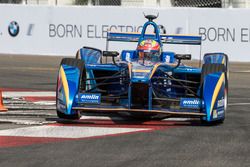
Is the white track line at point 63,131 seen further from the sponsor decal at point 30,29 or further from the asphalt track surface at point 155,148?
the sponsor decal at point 30,29

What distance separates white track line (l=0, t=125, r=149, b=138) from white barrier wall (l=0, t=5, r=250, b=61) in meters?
14.0

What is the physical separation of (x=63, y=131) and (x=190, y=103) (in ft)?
5.89

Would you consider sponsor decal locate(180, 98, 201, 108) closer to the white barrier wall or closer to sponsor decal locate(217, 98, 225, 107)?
sponsor decal locate(217, 98, 225, 107)

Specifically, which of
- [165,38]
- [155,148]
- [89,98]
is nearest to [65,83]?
[89,98]

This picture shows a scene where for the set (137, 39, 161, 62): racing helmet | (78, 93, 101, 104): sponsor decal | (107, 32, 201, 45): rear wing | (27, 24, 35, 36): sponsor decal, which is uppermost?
(27, 24, 35, 36): sponsor decal

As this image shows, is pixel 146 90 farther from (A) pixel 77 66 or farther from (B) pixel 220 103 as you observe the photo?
(A) pixel 77 66

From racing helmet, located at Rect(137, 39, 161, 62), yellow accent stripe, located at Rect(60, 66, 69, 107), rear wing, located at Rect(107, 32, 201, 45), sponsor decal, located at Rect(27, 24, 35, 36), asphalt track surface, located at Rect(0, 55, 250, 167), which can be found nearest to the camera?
asphalt track surface, located at Rect(0, 55, 250, 167)

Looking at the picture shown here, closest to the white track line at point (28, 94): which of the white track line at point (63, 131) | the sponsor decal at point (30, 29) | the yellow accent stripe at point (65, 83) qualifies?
the yellow accent stripe at point (65, 83)

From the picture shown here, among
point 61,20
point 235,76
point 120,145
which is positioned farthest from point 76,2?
point 120,145

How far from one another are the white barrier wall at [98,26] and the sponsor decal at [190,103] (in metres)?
13.3

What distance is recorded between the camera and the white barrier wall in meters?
23.3

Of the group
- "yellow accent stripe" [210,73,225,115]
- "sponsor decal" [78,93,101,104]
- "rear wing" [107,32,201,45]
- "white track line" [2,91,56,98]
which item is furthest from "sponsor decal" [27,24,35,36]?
"yellow accent stripe" [210,73,225,115]

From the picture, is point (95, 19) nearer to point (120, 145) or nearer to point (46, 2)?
point (46, 2)

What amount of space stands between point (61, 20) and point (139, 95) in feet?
52.0
